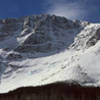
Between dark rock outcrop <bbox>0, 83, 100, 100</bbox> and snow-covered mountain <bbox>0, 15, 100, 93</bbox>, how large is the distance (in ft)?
20.9

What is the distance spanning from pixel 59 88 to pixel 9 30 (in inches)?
1346

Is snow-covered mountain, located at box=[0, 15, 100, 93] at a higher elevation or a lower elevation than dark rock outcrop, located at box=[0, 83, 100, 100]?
higher

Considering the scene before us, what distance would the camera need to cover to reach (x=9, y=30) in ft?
141

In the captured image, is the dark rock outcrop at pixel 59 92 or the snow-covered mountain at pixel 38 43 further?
the snow-covered mountain at pixel 38 43

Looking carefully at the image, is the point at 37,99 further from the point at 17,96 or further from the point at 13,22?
the point at 13,22

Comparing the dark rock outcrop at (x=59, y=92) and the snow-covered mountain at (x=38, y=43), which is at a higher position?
the snow-covered mountain at (x=38, y=43)

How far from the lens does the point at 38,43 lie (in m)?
37.1

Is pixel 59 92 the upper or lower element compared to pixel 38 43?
lower

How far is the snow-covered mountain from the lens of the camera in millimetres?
23859

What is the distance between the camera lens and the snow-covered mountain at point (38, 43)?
23.9 m

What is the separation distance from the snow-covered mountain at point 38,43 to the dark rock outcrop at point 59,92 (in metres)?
6.37

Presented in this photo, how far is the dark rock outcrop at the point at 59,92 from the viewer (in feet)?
29.4

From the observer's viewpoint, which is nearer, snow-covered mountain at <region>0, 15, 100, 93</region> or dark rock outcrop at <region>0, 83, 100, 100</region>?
dark rock outcrop at <region>0, 83, 100, 100</region>

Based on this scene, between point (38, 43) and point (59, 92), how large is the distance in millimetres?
27451
